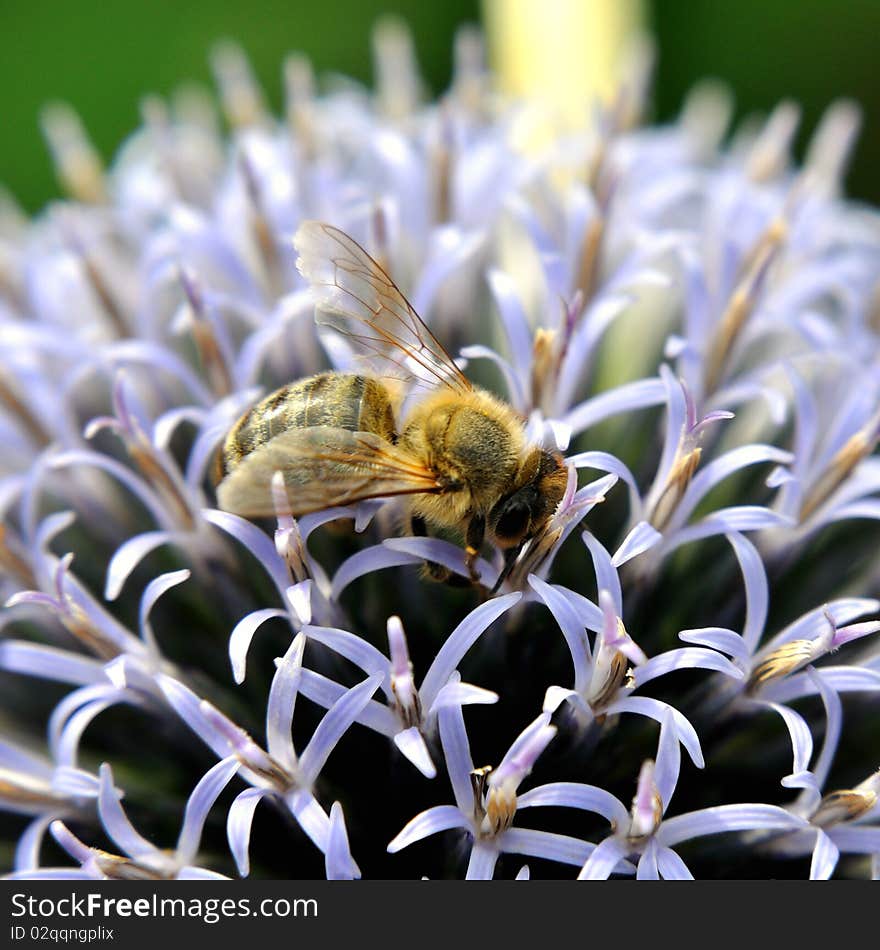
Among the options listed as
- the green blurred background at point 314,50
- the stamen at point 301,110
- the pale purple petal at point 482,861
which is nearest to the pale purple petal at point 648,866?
the pale purple petal at point 482,861

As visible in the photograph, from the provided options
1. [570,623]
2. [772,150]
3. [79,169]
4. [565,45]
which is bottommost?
[570,623]

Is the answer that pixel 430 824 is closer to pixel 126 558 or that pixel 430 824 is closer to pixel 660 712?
pixel 660 712

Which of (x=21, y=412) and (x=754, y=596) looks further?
(x=21, y=412)

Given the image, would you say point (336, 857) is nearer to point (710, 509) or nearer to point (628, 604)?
point (628, 604)

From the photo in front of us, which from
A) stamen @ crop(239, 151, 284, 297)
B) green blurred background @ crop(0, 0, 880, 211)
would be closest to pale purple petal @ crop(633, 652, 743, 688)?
stamen @ crop(239, 151, 284, 297)

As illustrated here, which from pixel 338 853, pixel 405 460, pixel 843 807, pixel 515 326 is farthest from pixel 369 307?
pixel 843 807

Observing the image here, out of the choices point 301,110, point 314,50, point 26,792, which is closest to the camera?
point 26,792
